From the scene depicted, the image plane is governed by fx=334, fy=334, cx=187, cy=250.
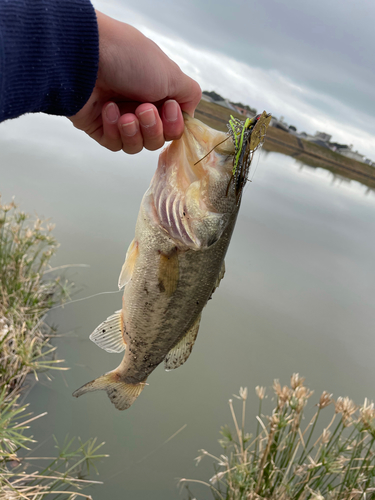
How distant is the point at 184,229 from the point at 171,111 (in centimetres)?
62

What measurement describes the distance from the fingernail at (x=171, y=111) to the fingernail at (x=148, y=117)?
7cm

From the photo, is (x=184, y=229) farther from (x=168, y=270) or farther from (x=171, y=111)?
(x=171, y=111)

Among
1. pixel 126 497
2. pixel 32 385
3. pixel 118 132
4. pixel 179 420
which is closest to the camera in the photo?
pixel 118 132

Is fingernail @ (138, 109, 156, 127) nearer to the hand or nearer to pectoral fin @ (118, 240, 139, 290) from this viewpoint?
the hand

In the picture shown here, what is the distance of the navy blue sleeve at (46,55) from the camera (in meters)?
1.35

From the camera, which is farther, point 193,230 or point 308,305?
point 308,305

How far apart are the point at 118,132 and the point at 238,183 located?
75 centimetres

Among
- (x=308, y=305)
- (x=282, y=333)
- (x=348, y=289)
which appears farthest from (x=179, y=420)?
(x=348, y=289)

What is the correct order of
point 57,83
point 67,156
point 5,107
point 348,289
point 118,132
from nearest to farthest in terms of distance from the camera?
point 5,107, point 57,83, point 118,132, point 348,289, point 67,156

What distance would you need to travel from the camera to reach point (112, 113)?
1844 mm

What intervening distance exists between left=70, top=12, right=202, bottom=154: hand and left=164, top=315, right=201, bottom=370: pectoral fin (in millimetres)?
1142

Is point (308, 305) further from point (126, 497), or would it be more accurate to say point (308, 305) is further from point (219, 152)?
point (219, 152)

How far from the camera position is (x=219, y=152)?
5.56 feet

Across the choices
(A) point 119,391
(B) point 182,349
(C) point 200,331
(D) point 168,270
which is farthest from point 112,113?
(C) point 200,331
